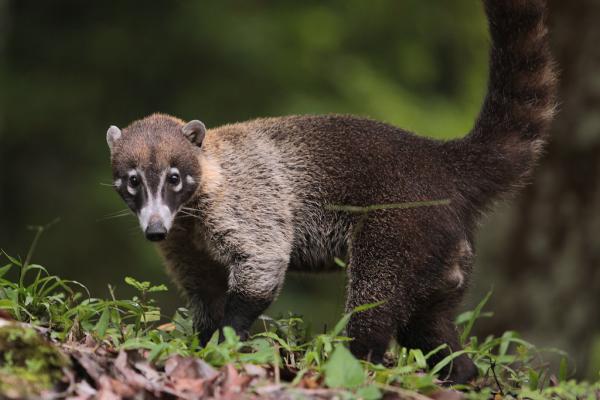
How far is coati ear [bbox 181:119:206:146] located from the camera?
21.6 feet

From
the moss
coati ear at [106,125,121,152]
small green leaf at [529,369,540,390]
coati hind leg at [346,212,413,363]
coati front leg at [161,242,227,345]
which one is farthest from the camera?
coati front leg at [161,242,227,345]

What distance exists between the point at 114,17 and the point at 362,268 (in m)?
8.91

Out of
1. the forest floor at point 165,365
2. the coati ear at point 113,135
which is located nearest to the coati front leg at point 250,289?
the forest floor at point 165,365

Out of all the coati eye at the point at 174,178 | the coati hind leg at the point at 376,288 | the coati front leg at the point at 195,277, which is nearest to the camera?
the coati hind leg at the point at 376,288

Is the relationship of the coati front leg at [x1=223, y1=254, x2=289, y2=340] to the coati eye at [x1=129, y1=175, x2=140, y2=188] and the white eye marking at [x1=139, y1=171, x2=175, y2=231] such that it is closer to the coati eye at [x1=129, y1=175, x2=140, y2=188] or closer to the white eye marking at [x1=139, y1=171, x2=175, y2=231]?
the white eye marking at [x1=139, y1=171, x2=175, y2=231]

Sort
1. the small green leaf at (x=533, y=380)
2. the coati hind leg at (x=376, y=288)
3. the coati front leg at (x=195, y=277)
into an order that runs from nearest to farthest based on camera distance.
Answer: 1. the small green leaf at (x=533, y=380)
2. the coati hind leg at (x=376, y=288)
3. the coati front leg at (x=195, y=277)

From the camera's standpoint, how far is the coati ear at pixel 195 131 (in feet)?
21.6

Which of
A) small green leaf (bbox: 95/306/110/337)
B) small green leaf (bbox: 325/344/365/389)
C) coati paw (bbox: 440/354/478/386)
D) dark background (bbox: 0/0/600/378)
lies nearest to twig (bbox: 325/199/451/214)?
coati paw (bbox: 440/354/478/386)

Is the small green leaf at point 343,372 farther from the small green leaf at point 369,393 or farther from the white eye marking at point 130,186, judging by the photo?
the white eye marking at point 130,186

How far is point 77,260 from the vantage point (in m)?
13.5

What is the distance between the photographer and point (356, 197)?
21.3 ft

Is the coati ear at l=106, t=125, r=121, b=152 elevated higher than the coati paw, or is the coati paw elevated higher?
the coati ear at l=106, t=125, r=121, b=152

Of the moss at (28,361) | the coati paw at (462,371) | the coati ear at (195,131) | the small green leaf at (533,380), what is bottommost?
the coati paw at (462,371)

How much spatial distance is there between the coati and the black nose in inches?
6.4
